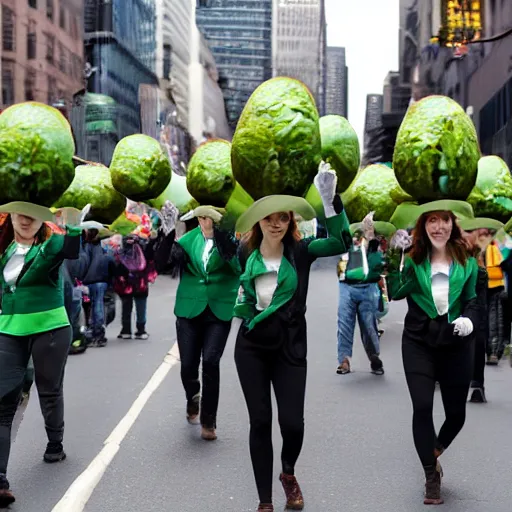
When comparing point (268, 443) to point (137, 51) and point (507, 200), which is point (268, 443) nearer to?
point (507, 200)

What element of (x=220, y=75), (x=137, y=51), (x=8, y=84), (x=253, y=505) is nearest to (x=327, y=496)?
(x=253, y=505)

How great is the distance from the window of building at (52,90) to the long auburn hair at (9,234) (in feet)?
81.6

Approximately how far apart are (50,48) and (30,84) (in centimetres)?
379

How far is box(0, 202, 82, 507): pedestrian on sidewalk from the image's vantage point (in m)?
5.01

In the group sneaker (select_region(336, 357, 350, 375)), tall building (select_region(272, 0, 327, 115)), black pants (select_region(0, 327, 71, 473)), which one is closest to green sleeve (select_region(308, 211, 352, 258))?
black pants (select_region(0, 327, 71, 473))

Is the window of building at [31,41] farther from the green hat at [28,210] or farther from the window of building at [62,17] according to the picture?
the green hat at [28,210]

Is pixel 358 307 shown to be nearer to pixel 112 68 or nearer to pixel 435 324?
pixel 435 324

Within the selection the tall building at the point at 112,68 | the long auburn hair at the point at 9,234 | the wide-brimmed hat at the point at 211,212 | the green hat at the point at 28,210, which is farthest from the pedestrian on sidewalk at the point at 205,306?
the tall building at the point at 112,68

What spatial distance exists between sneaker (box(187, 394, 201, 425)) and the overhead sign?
2224 cm

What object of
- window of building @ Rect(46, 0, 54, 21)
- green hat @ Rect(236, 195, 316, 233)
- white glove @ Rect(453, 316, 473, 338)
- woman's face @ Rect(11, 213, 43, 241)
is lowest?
white glove @ Rect(453, 316, 473, 338)

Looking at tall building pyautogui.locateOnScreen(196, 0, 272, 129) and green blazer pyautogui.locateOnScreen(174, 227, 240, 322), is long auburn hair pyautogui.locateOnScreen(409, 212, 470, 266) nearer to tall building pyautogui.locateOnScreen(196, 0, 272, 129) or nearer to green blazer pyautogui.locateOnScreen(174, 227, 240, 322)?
green blazer pyautogui.locateOnScreen(174, 227, 240, 322)

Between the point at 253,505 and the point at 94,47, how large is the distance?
43821mm

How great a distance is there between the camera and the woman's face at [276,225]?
4449 millimetres

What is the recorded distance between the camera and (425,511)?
15.2 ft
